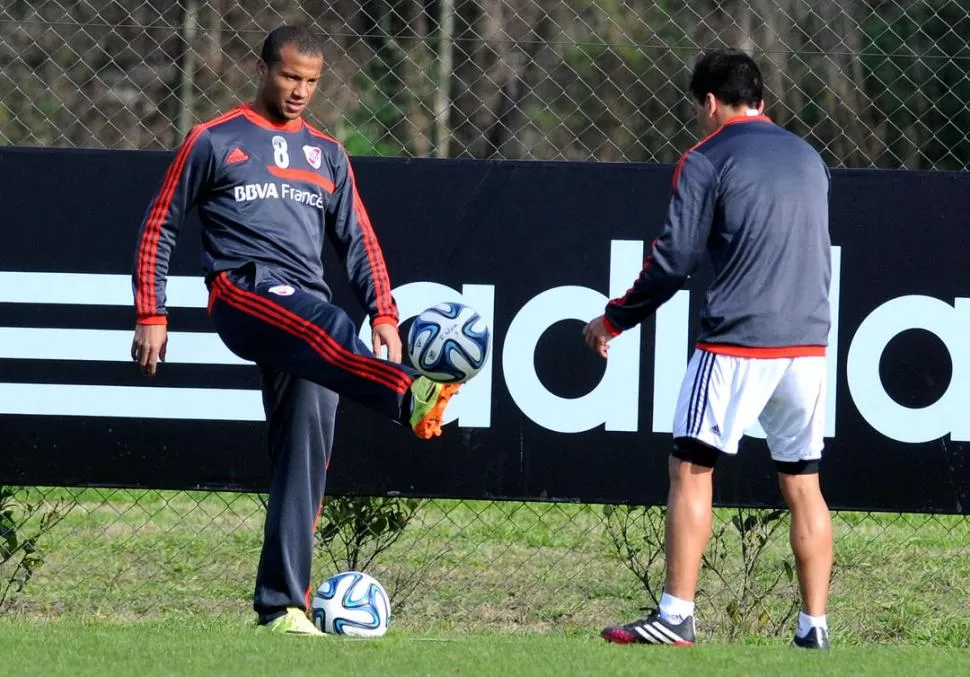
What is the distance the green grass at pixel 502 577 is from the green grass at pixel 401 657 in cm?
121

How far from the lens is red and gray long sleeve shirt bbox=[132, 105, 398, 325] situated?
4.77m

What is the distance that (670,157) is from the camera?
54.2ft

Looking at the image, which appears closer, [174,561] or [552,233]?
[552,233]

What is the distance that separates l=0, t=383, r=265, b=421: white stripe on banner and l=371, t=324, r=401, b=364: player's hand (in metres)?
0.97

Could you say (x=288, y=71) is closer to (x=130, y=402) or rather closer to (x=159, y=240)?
(x=159, y=240)

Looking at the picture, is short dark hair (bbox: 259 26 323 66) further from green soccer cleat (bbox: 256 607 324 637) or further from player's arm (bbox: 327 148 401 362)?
green soccer cleat (bbox: 256 607 324 637)

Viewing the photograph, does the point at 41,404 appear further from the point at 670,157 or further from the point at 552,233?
the point at 670,157

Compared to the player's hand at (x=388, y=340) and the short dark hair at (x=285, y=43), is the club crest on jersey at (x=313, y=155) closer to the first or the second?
the short dark hair at (x=285, y=43)

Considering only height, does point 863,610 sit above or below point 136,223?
below

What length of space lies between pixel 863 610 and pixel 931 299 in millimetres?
1477

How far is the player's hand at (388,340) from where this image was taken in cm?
497

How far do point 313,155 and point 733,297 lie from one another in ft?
4.79

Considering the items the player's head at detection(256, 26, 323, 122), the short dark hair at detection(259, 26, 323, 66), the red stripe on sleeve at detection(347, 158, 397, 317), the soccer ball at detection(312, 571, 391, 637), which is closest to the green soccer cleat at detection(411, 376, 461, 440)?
the red stripe on sleeve at detection(347, 158, 397, 317)

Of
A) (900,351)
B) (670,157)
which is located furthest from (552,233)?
(670,157)
